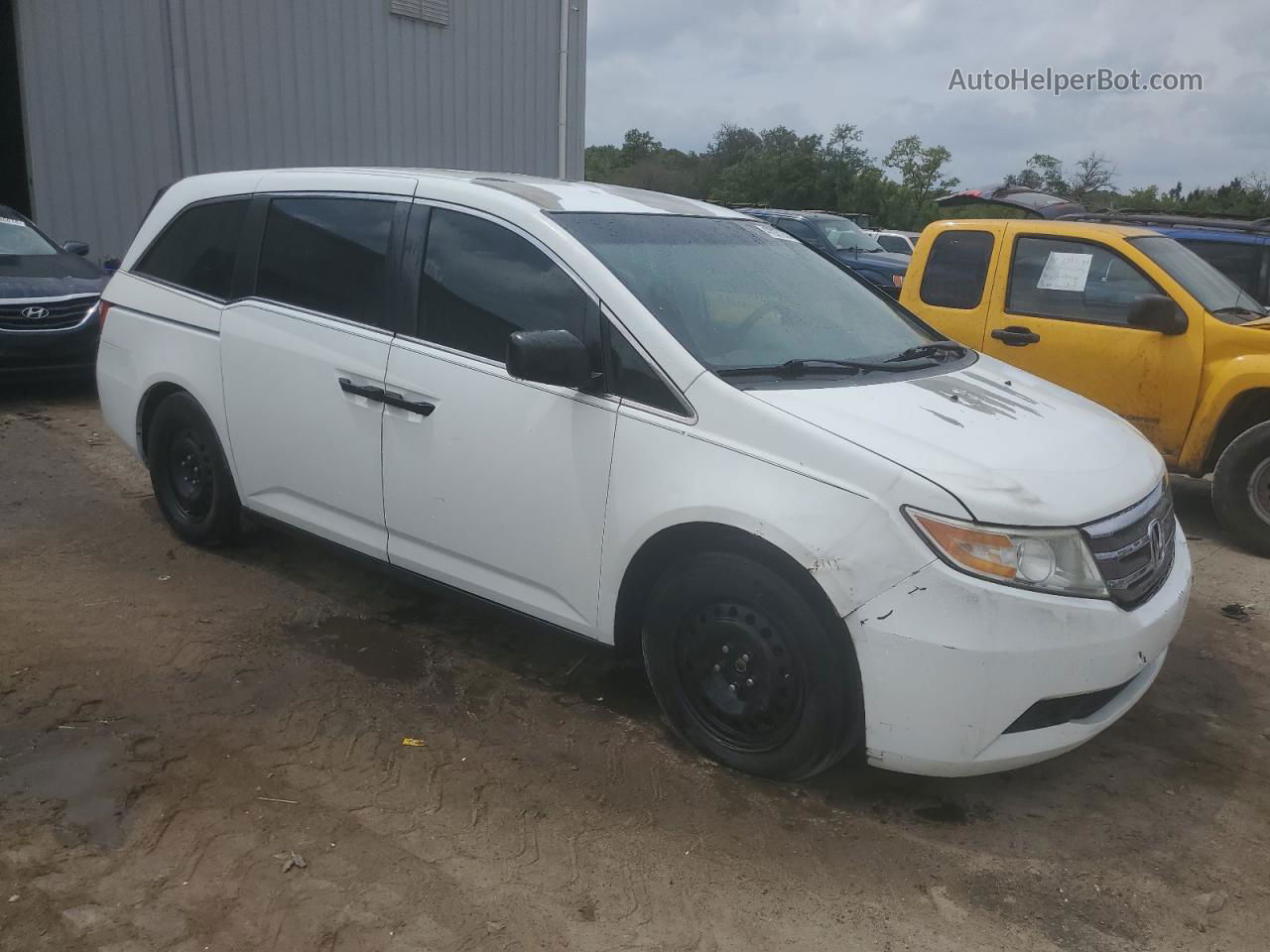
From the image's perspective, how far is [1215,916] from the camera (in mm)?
2752

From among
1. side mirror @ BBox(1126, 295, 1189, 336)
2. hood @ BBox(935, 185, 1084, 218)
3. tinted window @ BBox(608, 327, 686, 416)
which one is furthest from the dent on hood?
hood @ BBox(935, 185, 1084, 218)

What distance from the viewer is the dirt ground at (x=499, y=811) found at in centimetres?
265

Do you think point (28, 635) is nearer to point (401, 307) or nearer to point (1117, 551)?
point (401, 307)

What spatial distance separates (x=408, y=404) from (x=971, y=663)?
6.84 ft

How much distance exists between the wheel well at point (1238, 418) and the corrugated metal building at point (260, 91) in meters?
11.8

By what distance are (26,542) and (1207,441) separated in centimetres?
625

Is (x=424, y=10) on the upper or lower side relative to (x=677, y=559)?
upper

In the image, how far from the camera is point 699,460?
123 inches

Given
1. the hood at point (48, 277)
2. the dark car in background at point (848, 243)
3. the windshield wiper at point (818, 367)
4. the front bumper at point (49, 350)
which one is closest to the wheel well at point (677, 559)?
the windshield wiper at point (818, 367)

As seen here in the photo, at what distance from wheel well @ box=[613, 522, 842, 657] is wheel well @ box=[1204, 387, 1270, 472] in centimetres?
411

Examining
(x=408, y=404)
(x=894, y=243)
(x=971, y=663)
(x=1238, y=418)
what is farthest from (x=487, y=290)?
(x=894, y=243)

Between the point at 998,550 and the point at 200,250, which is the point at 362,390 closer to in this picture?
the point at 200,250

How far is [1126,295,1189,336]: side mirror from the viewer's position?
19.6ft

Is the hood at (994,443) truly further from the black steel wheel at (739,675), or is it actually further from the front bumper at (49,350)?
the front bumper at (49,350)
